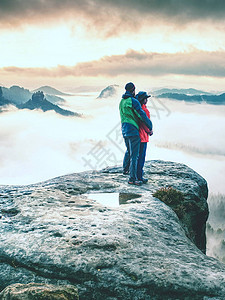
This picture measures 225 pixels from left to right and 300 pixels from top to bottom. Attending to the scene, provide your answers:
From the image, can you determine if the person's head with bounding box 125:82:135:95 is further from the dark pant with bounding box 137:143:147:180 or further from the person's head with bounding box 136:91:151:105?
the dark pant with bounding box 137:143:147:180

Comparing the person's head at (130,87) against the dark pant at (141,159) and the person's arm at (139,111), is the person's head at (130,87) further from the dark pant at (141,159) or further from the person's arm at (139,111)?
the dark pant at (141,159)

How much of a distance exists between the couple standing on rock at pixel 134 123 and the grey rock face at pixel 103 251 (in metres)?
2.98

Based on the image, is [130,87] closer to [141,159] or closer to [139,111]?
[139,111]

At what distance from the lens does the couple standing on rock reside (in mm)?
13523

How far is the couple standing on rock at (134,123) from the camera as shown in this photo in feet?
44.4

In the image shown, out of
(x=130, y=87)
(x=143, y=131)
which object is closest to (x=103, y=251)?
(x=143, y=131)

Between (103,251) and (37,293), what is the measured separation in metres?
2.83

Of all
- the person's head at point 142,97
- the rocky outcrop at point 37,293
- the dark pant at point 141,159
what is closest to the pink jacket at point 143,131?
the person's head at point 142,97

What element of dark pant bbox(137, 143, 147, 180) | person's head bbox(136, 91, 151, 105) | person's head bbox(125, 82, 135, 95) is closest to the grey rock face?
dark pant bbox(137, 143, 147, 180)

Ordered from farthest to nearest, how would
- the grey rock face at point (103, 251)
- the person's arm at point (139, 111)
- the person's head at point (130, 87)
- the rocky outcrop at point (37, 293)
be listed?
1. the person's head at point (130, 87)
2. the person's arm at point (139, 111)
3. the grey rock face at point (103, 251)
4. the rocky outcrop at point (37, 293)

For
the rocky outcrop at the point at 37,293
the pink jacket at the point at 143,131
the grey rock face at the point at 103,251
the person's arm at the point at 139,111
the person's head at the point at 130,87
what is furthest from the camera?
the pink jacket at the point at 143,131

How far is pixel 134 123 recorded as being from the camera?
13711mm

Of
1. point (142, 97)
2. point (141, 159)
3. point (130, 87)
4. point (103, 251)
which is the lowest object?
point (103, 251)

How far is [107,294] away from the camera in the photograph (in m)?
6.18
